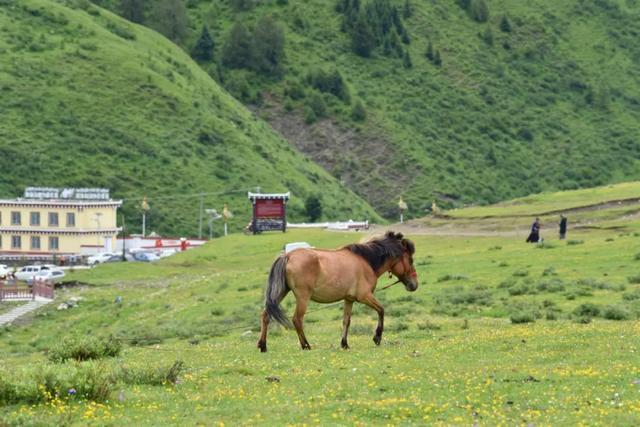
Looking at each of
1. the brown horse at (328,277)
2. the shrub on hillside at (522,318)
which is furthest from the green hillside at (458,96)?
the brown horse at (328,277)

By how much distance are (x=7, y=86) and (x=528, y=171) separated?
65592 millimetres

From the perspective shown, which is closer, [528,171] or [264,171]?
[264,171]

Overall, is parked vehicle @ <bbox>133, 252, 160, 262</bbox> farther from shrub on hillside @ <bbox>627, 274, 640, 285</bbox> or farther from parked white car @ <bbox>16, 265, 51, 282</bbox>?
shrub on hillside @ <bbox>627, 274, 640, 285</bbox>

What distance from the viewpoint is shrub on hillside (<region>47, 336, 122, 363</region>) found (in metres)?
25.1

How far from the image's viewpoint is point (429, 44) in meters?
185

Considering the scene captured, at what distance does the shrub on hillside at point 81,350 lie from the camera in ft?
82.3

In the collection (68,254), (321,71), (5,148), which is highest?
(321,71)

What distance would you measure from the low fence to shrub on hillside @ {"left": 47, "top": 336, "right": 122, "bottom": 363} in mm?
41051

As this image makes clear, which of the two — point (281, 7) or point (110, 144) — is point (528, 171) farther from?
point (110, 144)

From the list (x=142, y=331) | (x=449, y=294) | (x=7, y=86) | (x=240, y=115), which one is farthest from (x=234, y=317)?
(x=240, y=115)

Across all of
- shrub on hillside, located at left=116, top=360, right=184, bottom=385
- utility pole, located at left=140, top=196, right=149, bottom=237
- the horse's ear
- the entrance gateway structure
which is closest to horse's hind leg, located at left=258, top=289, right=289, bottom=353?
the horse's ear

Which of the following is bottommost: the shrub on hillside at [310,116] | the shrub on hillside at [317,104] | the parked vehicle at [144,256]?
the parked vehicle at [144,256]

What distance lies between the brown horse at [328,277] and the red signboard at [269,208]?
65337 millimetres

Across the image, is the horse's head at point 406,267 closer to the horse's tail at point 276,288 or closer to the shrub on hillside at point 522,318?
the horse's tail at point 276,288
